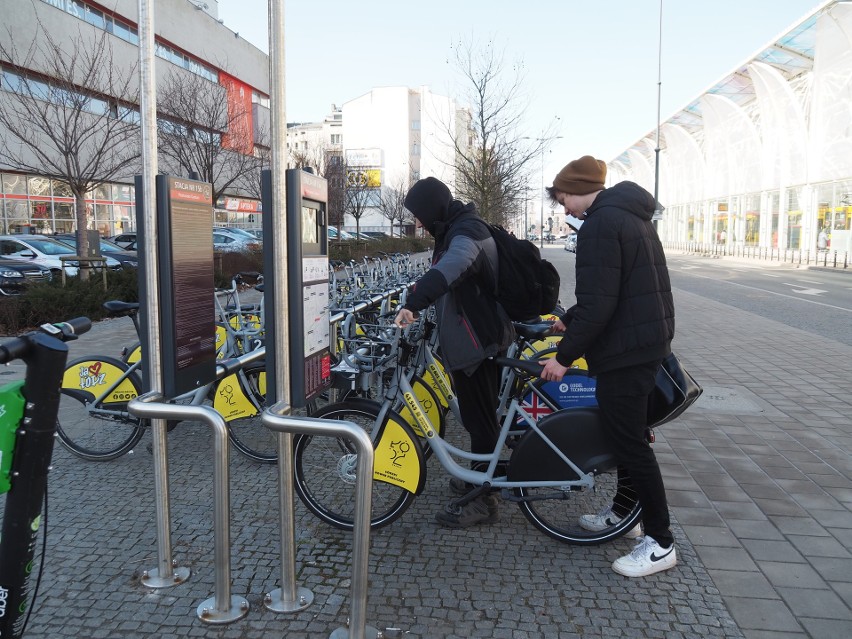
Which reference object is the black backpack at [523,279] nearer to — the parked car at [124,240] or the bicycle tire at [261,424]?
the bicycle tire at [261,424]

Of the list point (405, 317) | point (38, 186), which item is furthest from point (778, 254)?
point (405, 317)

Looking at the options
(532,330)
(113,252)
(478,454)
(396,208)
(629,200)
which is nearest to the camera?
(629,200)

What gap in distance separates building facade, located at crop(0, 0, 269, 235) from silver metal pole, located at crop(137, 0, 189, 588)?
13.8 m

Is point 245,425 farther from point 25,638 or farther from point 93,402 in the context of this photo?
point 25,638

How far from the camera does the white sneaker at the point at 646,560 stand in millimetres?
3273

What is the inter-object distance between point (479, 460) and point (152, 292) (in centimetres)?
188

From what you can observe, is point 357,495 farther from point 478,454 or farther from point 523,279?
point 523,279

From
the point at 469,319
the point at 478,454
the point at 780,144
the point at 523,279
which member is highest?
the point at 780,144

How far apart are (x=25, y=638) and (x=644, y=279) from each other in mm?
2996

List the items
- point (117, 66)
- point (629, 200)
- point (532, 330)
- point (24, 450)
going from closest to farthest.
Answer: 1. point (24, 450)
2. point (629, 200)
3. point (532, 330)
4. point (117, 66)

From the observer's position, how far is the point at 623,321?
312 cm

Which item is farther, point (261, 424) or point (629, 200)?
point (261, 424)

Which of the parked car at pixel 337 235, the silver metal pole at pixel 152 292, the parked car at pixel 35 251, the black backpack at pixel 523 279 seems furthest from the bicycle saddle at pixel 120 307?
the parked car at pixel 337 235

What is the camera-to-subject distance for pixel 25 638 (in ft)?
9.05
